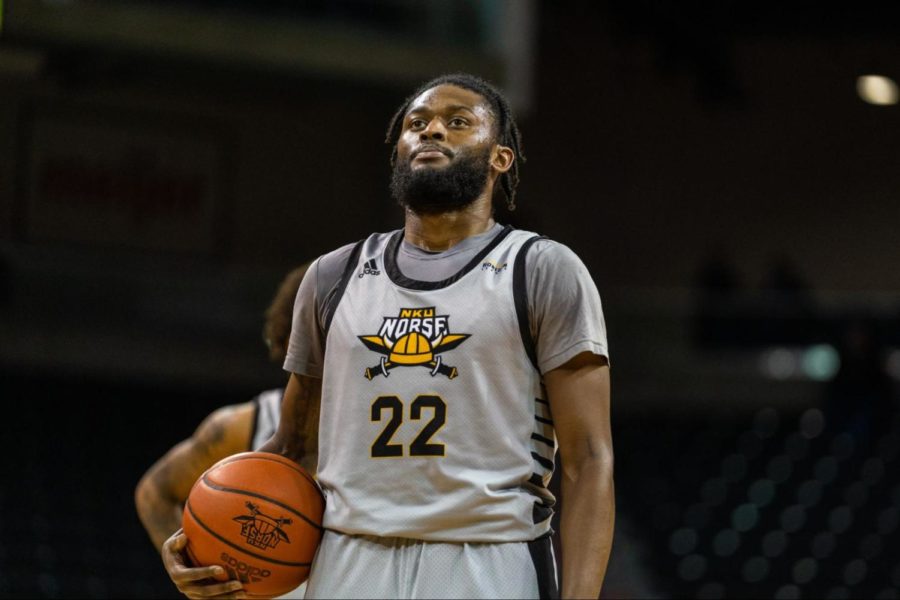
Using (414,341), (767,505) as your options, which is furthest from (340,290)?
(767,505)

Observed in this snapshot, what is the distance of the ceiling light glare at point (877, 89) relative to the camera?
42.9 ft

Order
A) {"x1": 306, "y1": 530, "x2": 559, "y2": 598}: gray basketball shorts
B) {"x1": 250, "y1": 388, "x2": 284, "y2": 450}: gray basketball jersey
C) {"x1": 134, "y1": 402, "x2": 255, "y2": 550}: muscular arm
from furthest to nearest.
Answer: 1. {"x1": 134, "y1": 402, "x2": 255, "y2": 550}: muscular arm
2. {"x1": 250, "y1": 388, "x2": 284, "y2": 450}: gray basketball jersey
3. {"x1": 306, "y1": 530, "x2": 559, "y2": 598}: gray basketball shorts

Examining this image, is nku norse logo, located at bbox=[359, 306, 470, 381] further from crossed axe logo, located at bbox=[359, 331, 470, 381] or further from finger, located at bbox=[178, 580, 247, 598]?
finger, located at bbox=[178, 580, 247, 598]

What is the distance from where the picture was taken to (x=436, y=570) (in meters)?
2.10

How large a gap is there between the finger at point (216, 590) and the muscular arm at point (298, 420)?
0.28m

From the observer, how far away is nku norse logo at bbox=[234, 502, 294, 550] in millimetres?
2283

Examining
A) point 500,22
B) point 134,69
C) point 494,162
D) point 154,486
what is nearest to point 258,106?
point 134,69

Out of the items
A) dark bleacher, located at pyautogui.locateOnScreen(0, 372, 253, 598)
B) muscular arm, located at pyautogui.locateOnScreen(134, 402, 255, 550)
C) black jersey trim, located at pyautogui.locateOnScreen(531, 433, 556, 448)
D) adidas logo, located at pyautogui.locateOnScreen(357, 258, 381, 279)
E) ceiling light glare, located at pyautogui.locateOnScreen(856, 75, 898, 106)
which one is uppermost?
ceiling light glare, located at pyautogui.locateOnScreen(856, 75, 898, 106)

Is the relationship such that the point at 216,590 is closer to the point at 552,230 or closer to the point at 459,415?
the point at 459,415

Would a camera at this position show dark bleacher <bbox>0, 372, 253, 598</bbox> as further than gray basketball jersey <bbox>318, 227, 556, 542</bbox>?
Yes

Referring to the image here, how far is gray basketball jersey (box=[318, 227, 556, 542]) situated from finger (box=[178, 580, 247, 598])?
22cm

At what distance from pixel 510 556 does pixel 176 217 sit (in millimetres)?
9564

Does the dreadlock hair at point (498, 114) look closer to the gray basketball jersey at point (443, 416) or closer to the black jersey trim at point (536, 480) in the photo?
the gray basketball jersey at point (443, 416)

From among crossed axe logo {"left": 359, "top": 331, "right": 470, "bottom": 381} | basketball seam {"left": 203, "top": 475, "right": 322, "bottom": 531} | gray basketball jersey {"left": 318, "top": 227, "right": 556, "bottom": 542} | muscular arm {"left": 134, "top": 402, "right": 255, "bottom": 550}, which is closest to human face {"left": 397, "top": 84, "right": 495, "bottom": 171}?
gray basketball jersey {"left": 318, "top": 227, "right": 556, "bottom": 542}
